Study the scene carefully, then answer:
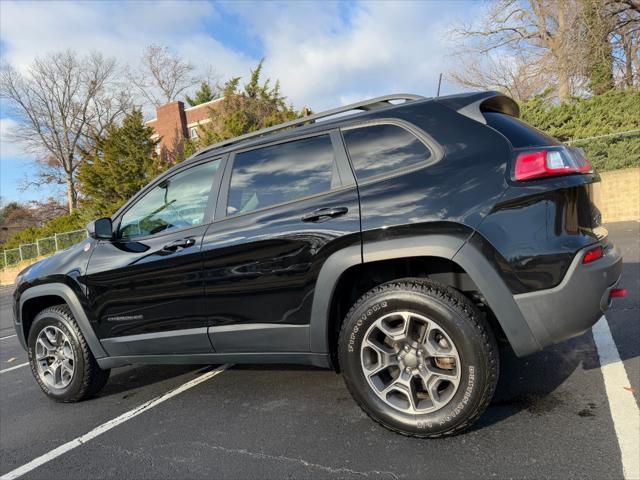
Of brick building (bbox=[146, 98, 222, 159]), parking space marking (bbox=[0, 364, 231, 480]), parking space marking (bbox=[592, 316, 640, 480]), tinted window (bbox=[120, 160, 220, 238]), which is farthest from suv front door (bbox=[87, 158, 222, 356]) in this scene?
brick building (bbox=[146, 98, 222, 159])

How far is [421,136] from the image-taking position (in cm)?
275

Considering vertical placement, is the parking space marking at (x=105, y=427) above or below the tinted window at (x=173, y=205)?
below

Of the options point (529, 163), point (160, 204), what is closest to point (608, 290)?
point (529, 163)

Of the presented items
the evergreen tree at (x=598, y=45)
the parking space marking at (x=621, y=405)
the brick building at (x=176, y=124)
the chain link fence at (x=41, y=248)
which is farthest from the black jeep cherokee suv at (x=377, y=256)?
the brick building at (x=176, y=124)

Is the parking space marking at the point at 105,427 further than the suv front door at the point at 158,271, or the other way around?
the suv front door at the point at 158,271

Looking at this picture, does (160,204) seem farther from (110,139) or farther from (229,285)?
(110,139)

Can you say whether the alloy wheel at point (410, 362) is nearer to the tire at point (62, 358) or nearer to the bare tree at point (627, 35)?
the tire at point (62, 358)

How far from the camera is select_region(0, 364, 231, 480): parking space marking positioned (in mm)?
2930

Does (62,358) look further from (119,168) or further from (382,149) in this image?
(119,168)

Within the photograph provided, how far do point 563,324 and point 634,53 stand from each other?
22.0 metres

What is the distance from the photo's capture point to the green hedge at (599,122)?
1437 centimetres

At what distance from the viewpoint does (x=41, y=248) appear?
2966cm

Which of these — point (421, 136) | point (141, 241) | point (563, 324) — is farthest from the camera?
point (141, 241)

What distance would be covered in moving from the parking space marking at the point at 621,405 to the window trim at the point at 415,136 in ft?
5.76
